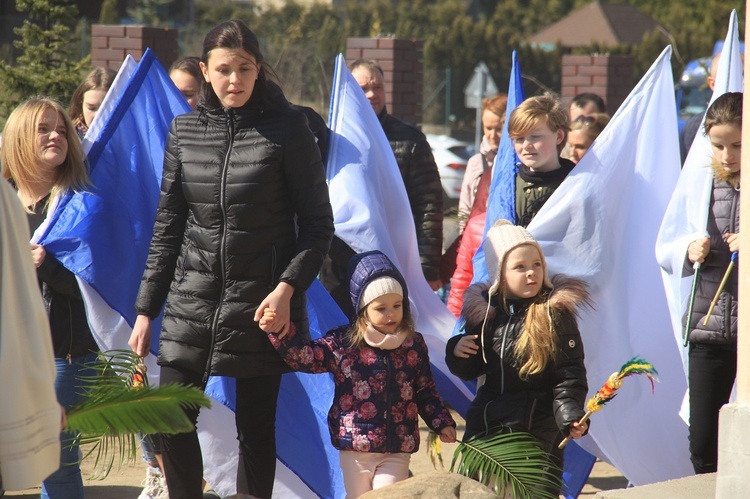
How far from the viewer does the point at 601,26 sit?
45250 mm

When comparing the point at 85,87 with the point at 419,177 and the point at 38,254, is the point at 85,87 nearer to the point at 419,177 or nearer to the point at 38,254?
the point at 38,254

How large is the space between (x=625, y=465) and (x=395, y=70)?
7.00m

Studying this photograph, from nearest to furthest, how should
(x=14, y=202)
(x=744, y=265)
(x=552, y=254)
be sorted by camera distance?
(x=14, y=202) → (x=744, y=265) → (x=552, y=254)

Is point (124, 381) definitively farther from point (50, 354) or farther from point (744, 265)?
point (744, 265)

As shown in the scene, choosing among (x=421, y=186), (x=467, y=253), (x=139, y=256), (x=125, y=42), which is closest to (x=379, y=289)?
(x=139, y=256)

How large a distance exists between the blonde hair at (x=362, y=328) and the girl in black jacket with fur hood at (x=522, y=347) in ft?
0.62

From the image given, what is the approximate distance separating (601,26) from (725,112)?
4289 centimetres

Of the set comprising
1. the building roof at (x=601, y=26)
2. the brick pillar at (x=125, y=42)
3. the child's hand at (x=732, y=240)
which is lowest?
the child's hand at (x=732, y=240)

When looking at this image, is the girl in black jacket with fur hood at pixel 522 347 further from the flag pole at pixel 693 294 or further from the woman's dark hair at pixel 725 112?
the woman's dark hair at pixel 725 112

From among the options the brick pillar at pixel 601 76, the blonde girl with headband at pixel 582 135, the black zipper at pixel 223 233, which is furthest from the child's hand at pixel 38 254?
the brick pillar at pixel 601 76

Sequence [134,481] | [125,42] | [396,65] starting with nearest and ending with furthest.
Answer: [134,481] < [125,42] < [396,65]

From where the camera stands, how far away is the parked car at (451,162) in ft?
63.4

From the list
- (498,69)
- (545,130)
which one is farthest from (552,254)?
(498,69)

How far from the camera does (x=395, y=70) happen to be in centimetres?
1108
